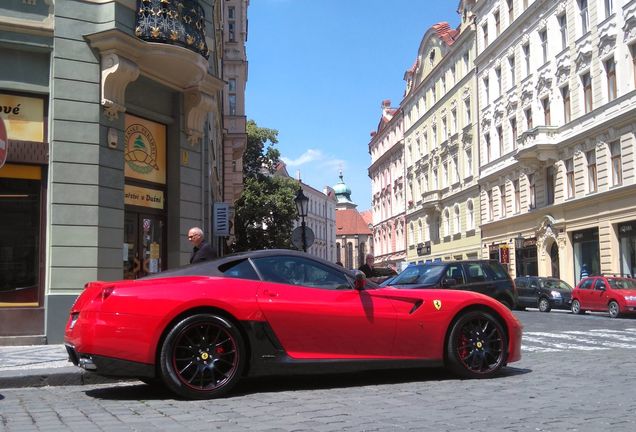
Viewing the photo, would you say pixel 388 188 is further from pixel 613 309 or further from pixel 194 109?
pixel 194 109

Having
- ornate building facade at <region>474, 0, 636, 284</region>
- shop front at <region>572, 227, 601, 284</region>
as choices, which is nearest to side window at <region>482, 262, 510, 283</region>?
ornate building facade at <region>474, 0, 636, 284</region>

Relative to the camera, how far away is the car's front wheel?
28406 millimetres

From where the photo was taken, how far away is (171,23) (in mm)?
12789

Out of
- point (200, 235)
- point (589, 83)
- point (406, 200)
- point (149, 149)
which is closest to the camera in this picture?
point (200, 235)

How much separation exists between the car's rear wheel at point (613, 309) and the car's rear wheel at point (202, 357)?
19.9 meters

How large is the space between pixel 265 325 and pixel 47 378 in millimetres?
2775

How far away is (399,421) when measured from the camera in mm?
5211

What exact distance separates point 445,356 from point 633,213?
24.2 m

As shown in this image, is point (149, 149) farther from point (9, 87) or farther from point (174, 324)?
point (174, 324)

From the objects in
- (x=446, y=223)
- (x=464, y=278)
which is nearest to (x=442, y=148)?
(x=446, y=223)

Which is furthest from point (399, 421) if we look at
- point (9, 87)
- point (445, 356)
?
point (9, 87)

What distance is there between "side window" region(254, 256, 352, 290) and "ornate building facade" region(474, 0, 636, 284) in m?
24.7

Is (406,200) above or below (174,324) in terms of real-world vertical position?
above

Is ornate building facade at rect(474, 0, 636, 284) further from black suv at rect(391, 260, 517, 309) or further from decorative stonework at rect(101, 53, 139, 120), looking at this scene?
decorative stonework at rect(101, 53, 139, 120)
